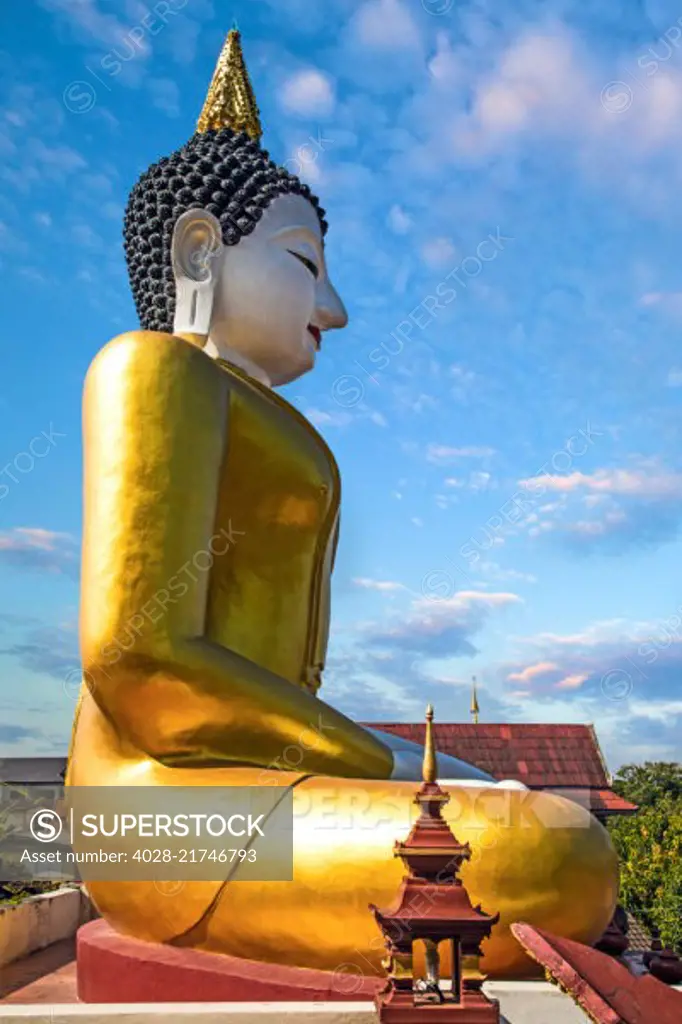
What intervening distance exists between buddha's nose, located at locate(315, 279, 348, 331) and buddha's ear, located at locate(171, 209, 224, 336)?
0.66 meters

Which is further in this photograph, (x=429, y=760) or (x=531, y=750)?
(x=531, y=750)

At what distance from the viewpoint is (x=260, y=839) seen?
12.9ft

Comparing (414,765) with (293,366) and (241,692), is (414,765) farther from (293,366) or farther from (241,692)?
(293,366)

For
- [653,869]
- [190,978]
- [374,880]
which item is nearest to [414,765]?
[374,880]

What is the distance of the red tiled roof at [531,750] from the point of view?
50.3 feet

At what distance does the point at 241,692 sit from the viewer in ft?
14.3

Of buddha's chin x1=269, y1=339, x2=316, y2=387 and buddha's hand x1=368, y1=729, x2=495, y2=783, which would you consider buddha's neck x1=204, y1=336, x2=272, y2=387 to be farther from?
buddha's hand x1=368, y1=729, x2=495, y2=783

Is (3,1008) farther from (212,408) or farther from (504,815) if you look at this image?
(212,408)

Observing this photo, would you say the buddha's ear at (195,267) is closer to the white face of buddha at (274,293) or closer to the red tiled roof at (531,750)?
the white face of buddha at (274,293)

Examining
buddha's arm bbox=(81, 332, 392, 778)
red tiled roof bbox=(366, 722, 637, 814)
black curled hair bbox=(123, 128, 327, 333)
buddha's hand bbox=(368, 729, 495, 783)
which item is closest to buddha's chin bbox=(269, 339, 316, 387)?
black curled hair bbox=(123, 128, 327, 333)

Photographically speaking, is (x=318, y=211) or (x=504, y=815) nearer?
(x=504, y=815)

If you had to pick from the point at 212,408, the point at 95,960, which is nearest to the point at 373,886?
the point at 95,960

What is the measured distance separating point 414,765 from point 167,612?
1.37 m

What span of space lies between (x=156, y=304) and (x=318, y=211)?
47.6 inches
